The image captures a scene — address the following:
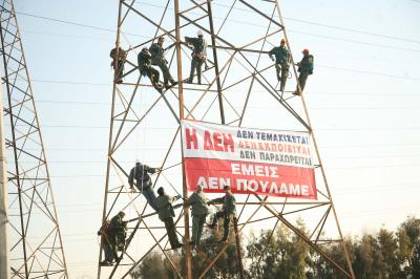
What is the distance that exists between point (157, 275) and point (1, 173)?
57.8m

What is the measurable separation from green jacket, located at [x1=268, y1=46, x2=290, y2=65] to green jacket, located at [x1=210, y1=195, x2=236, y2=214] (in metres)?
4.64

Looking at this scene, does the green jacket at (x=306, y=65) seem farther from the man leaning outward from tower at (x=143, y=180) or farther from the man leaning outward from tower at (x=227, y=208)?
the man leaning outward from tower at (x=143, y=180)

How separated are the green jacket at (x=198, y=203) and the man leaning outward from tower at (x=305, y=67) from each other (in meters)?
5.44

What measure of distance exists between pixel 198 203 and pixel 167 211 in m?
0.98

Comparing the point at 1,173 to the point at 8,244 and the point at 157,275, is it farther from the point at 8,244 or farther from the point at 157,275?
the point at 157,275

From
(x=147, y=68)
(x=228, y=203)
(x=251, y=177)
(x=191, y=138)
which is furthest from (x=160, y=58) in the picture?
(x=228, y=203)

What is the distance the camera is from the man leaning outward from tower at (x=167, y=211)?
13.0 meters

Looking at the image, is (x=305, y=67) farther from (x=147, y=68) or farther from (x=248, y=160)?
(x=147, y=68)

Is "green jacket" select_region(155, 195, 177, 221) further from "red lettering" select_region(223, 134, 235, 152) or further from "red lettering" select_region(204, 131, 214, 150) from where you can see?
"red lettering" select_region(223, 134, 235, 152)

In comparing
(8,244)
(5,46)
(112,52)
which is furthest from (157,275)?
(8,244)

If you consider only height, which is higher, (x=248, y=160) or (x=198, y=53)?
(x=198, y=53)

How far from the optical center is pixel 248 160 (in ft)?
44.9

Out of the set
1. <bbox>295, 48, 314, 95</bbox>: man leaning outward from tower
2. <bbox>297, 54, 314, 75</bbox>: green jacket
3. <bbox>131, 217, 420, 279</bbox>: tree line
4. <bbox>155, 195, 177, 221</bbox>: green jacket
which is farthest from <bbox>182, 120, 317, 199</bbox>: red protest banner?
<bbox>131, 217, 420, 279</bbox>: tree line

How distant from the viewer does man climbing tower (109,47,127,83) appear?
14802mm
